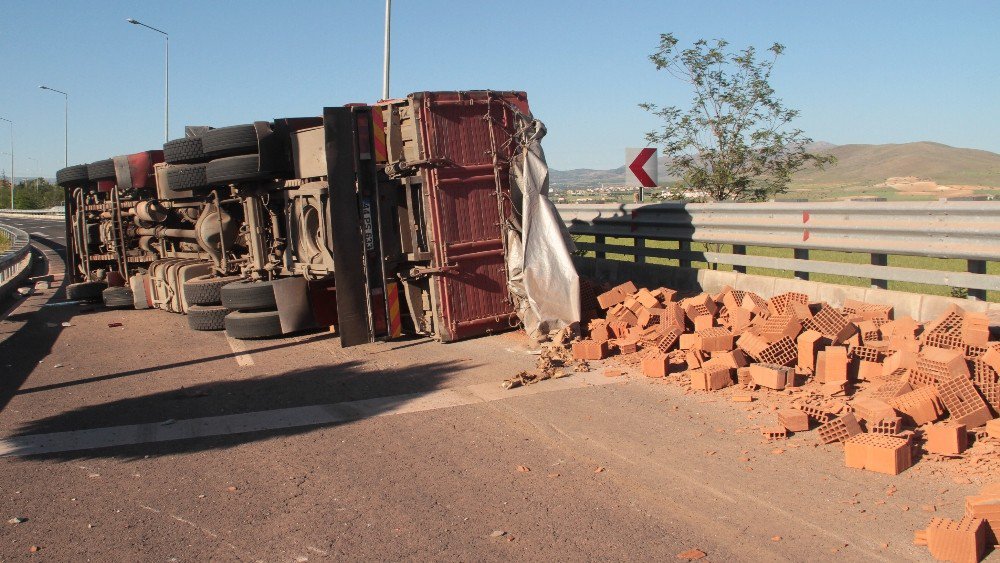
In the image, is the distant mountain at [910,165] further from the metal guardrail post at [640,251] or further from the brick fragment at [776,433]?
the brick fragment at [776,433]

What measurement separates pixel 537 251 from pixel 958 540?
6211 mm

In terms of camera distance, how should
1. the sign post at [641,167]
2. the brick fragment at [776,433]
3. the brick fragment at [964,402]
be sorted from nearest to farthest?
the brick fragment at [964,402], the brick fragment at [776,433], the sign post at [641,167]

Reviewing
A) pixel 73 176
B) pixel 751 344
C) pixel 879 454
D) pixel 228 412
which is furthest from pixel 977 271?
pixel 73 176

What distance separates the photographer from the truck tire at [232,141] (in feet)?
37.9

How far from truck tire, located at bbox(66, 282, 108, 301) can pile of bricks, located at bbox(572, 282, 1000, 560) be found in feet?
38.5

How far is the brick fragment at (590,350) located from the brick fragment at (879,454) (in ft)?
11.6

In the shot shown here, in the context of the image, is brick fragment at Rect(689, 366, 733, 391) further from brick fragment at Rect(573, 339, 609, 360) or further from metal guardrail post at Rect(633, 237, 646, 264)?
metal guardrail post at Rect(633, 237, 646, 264)

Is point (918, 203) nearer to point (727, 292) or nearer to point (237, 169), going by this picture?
point (727, 292)

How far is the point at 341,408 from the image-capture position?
24.0ft

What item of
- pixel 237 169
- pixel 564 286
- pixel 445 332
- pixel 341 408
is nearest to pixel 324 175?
pixel 237 169

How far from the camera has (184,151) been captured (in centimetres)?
1262

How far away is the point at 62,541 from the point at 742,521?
362 cm

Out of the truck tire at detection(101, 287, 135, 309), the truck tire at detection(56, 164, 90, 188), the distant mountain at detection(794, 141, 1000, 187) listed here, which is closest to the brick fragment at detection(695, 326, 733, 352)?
the truck tire at detection(101, 287, 135, 309)

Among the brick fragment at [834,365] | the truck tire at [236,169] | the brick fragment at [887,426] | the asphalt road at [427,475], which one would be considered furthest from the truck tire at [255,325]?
the brick fragment at [887,426]
